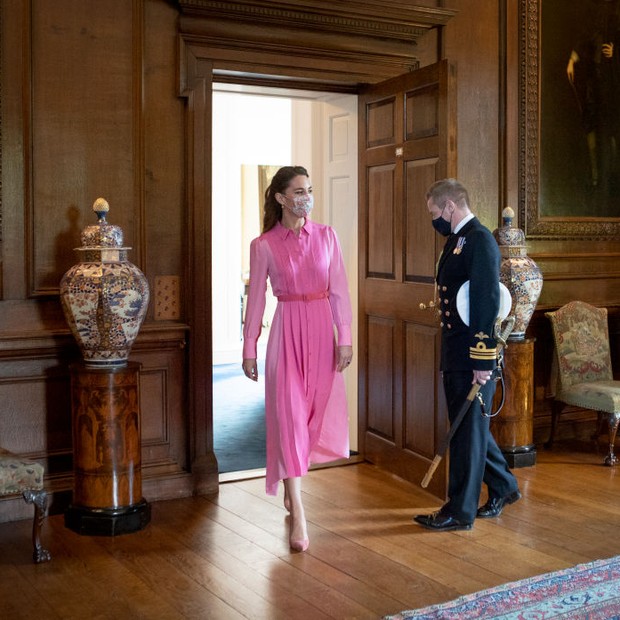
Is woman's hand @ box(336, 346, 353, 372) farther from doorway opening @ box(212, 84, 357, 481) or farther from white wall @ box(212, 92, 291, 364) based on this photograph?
white wall @ box(212, 92, 291, 364)

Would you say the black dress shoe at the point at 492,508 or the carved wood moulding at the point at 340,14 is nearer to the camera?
the black dress shoe at the point at 492,508

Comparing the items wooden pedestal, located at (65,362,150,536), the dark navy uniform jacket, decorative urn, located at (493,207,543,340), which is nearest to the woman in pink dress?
the dark navy uniform jacket

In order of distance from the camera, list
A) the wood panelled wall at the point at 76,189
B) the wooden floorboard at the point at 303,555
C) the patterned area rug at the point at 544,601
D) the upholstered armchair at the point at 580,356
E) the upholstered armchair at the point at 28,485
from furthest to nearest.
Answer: the upholstered armchair at the point at 580,356 → the wood panelled wall at the point at 76,189 → the upholstered armchair at the point at 28,485 → the wooden floorboard at the point at 303,555 → the patterned area rug at the point at 544,601

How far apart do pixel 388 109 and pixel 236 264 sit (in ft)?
17.5

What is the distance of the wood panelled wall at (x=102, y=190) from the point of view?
15.2 ft

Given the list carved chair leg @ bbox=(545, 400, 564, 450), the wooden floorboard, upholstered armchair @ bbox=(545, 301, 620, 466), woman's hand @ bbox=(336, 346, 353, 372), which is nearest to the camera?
the wooden floorboard

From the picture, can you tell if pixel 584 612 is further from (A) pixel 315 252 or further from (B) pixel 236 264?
(B) pixel 236 264

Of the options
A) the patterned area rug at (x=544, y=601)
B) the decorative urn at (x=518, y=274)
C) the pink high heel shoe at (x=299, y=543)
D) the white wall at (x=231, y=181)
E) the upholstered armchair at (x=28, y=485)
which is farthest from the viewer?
the white wall at (x=231, y=181)

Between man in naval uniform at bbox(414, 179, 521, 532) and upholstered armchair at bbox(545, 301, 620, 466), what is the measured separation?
169cm

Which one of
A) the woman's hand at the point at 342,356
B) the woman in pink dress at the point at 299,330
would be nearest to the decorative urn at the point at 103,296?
the woman in pink dress at the point at 299,330

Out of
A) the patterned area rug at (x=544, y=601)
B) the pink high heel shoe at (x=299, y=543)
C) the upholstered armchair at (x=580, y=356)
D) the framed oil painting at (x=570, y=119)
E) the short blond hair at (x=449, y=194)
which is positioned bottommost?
the patterned area rug at (x=544, y=601)

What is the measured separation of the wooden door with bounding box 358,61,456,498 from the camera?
16.3ft

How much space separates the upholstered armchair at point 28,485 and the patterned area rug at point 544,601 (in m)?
1.59

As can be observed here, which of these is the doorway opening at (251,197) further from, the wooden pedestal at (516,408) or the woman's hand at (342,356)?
the woman's hand at (342,356)
